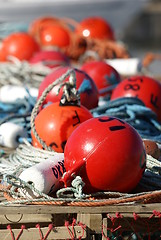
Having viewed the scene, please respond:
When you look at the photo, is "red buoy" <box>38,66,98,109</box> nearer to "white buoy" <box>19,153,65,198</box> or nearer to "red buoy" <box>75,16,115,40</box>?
"white buoy" <box>19,153,65,198</box>

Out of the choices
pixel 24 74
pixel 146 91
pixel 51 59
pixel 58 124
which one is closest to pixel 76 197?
pixel 58 124

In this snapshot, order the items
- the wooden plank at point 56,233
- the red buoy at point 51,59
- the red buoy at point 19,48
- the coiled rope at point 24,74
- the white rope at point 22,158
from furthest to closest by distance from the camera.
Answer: the red buoy at point 19,48 < the red buoy at point 51,59 < the coiled rope at point 24,74 < the white rope at point 22,158 < the wooden plank at point 56,233

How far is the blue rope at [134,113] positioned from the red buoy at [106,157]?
868mm

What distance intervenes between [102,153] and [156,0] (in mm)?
15366

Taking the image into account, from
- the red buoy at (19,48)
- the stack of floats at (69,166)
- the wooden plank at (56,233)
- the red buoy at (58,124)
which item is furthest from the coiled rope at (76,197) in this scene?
the red buoy at (19,48)

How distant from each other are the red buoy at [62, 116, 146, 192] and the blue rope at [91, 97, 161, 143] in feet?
2.85

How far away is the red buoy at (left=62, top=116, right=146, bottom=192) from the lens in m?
2.39

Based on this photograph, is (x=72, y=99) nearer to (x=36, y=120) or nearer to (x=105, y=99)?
(x=36, y=120)

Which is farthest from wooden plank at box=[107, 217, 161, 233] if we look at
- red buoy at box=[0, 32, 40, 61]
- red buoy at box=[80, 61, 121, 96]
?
red buoy at box=[0, 32, 40, 61]

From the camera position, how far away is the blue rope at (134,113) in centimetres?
334

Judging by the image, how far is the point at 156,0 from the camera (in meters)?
17.2

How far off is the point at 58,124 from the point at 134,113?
67 cm

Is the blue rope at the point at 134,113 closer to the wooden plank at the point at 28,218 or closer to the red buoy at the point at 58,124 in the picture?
the red buoy at the point at 58,124

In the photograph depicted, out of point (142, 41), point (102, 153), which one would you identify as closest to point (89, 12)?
point (142, 41)
